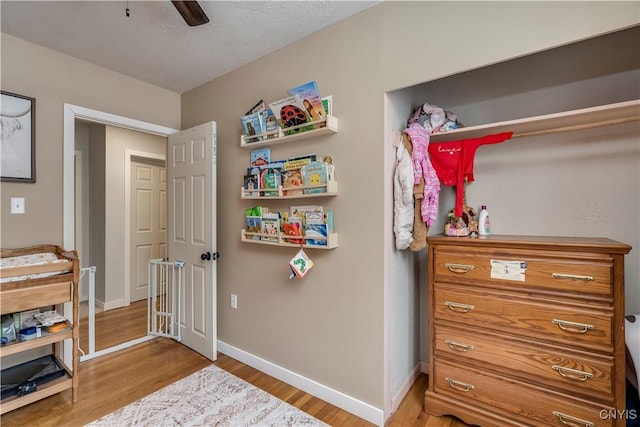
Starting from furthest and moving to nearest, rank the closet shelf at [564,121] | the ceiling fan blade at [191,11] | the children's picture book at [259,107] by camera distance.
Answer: the children's picture book at [259,107]
the ceiling fan blade at [191,11]
the closet shelf at [564,121]

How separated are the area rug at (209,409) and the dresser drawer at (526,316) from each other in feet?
3.43

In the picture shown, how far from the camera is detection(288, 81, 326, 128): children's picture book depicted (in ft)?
5.89

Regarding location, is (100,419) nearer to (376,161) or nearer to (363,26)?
(376,161)

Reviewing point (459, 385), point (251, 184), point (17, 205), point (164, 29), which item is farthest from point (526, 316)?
point (17, 205)

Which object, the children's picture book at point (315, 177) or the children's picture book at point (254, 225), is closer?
the children's picture book at point (315, 177)

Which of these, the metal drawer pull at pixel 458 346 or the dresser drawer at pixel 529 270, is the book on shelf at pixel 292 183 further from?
the metal drawer pull at pixel 458 346

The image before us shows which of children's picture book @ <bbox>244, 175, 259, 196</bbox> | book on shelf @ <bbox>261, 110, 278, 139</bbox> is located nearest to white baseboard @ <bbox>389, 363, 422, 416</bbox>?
children's picture book @ <bbox>244, 175, 259, 196</bbox>

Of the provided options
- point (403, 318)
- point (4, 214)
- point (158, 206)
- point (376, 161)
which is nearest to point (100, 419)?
point (4, 214)

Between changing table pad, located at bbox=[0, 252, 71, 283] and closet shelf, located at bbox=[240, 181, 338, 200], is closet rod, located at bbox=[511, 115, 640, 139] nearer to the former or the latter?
closet shelf, located at bbox=[240, 181, 338, 200]

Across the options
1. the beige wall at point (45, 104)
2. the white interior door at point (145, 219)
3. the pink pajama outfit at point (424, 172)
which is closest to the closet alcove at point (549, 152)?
the pink pajama outfit at point (424, 172)

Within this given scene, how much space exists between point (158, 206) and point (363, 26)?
12.8 ft

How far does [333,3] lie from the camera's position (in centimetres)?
173

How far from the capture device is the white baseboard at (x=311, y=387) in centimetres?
179

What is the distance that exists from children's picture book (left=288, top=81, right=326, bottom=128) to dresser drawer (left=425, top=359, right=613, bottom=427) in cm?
167
